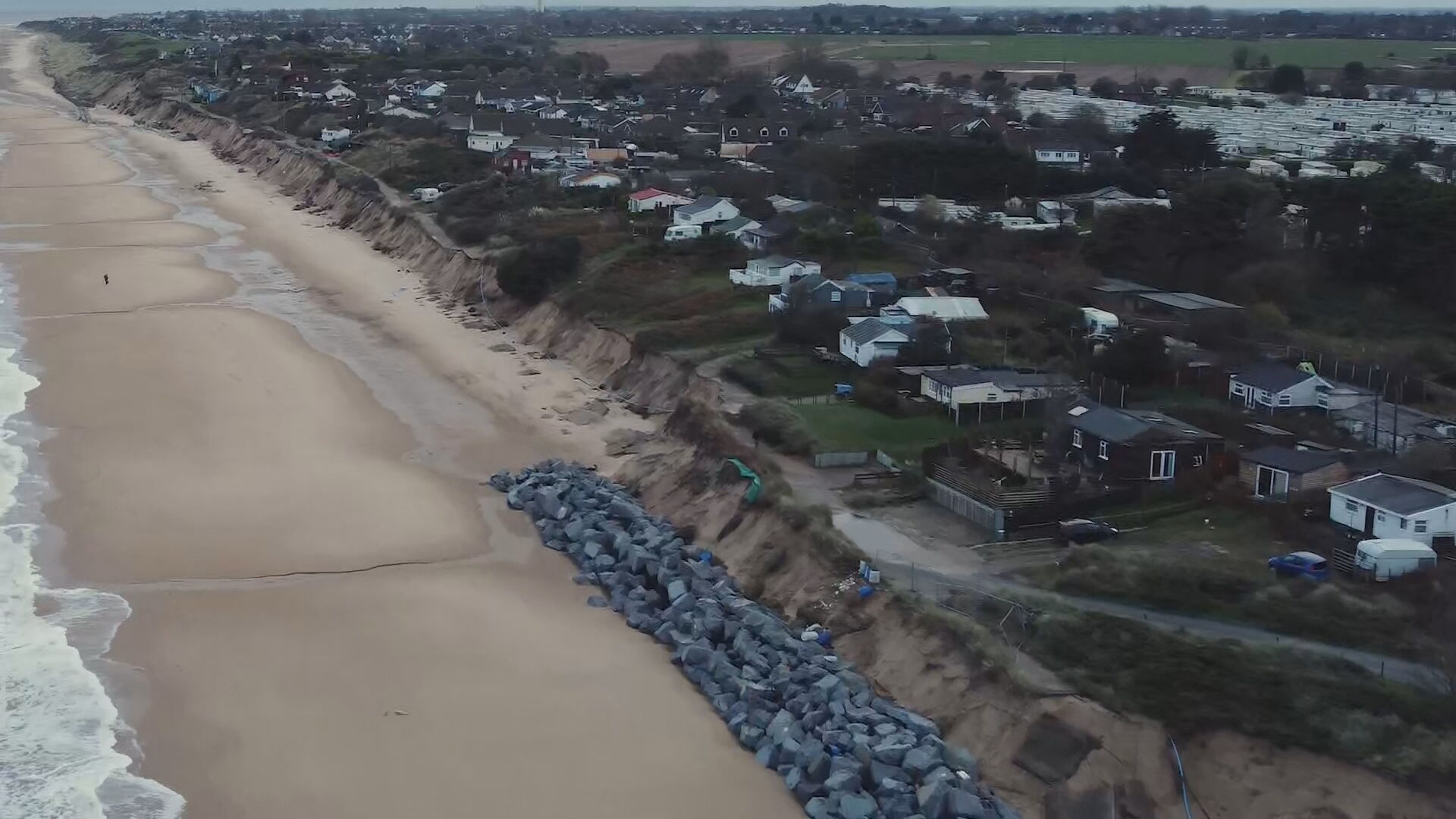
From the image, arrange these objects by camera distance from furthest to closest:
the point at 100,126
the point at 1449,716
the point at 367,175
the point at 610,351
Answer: the point at 100,126 → the point at 367,175 → the point at 610,351 → the point at 1449,716

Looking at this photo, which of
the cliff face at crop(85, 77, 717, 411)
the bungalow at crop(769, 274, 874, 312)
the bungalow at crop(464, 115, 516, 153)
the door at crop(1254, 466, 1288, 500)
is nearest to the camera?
the door at crop(1254, 466, 1288, 500)

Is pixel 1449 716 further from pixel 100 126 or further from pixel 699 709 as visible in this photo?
pixel 100 126

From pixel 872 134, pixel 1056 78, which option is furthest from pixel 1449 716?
pixel 1056 78

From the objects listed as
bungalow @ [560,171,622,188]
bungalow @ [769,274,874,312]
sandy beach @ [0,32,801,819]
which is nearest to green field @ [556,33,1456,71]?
bungalow @ [560,171,622,188]

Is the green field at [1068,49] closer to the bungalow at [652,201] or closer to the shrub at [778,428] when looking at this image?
the bungalow at [652,201]

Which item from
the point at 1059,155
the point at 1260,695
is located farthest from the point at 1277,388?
the point at 1059,155

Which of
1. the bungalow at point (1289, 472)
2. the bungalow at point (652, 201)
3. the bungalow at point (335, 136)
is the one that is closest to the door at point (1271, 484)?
the bungalow at point (1289, 472)

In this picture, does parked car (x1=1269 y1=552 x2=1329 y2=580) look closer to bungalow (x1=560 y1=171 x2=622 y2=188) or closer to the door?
the door
